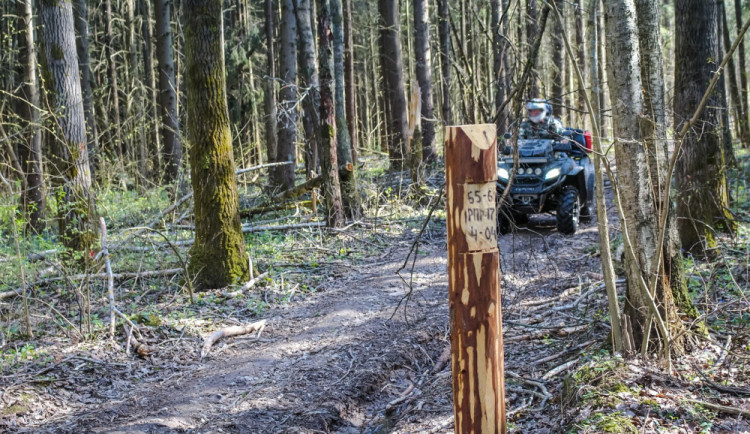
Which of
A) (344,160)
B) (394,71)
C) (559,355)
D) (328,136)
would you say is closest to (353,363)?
(559,355)

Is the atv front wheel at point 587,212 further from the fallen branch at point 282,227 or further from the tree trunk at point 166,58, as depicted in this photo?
the tree trunk at point 166,58

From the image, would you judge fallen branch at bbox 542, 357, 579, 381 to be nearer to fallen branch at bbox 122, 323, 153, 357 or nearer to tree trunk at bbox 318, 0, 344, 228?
fallen branch at bbox 122, 323, 153, 357

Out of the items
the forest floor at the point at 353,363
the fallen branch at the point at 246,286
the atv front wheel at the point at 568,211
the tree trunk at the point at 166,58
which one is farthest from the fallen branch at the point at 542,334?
the tree trunk at the point at 166,58

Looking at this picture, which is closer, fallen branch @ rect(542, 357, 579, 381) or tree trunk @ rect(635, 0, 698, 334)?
tree trunk @ rect(635, 0, 698, 334)

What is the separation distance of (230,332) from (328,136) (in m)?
4.91

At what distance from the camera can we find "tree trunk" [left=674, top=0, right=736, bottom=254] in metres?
7.57

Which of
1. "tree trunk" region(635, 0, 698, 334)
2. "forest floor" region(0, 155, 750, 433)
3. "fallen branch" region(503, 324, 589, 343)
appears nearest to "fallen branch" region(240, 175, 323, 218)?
"forest floor" region(0, 155, 750, 433)

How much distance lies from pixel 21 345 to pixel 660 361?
5750 millimetres

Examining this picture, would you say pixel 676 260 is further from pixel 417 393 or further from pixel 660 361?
pixel 417 393

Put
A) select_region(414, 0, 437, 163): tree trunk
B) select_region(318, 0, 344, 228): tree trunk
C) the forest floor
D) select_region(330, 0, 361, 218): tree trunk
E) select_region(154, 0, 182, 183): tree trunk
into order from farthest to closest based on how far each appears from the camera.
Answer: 1. select_region(414, 0, 437, 163): tree trunk
2. select_region(154, 0, 182, 183): tree trunk
3. select_region(330, 0, 361, 218): tree trunk
4. select_region(318, 0, 344, 228): tree trunk
5. the forest floor

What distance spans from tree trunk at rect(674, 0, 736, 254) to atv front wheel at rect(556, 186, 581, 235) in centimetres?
237

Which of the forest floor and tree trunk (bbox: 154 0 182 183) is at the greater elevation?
tree trunk (bbox: 154 0 182 183)

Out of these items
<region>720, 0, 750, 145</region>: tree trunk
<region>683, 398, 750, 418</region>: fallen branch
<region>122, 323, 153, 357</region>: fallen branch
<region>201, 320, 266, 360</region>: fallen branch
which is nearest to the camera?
<region>683, 398, 750, 418</region>: fallen branch

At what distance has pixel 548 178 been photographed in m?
9.74
